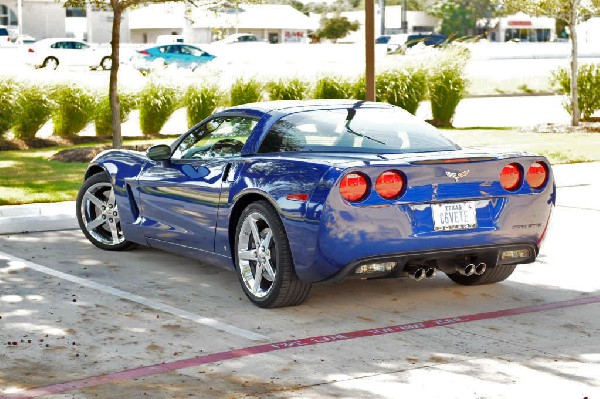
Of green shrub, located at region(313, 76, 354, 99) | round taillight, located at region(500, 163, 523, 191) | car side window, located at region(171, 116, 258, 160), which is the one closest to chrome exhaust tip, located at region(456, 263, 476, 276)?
round taillight, located at region(500, 163, 523, 191)

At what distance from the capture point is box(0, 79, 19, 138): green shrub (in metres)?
18.9

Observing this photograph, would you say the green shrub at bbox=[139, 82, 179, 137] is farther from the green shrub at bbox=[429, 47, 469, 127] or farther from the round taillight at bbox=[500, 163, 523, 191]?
the round taillight at bbox=[500, 163, 523, 191]

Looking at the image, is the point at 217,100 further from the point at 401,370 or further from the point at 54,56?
the point at 54,56

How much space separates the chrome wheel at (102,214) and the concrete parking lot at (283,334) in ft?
0.85

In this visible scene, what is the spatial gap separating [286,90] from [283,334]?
15.5 meters

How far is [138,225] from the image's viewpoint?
9461 mm

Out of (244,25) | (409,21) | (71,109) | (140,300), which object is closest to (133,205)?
(140,300)

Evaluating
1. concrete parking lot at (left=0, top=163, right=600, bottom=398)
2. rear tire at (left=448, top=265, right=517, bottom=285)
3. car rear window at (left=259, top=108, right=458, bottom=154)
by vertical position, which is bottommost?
concrete parking lot at (left=0, top=163, right=600, bottom=398)

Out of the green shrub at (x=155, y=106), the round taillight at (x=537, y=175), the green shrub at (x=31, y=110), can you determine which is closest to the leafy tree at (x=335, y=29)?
the green shrub at (x=155, y=106)

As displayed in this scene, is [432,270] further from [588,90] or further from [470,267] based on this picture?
[588,90]

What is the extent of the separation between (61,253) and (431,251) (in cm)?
394

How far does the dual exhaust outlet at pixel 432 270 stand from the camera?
7723 millimetres

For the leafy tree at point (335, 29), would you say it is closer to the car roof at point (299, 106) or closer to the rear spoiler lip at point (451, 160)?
the car roof at point (299, 106)

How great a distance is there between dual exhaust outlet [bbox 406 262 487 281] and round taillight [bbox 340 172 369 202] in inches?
26.9
